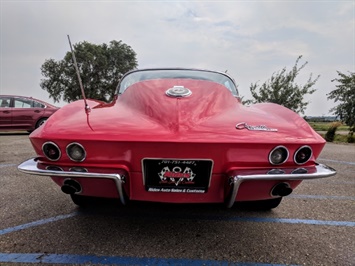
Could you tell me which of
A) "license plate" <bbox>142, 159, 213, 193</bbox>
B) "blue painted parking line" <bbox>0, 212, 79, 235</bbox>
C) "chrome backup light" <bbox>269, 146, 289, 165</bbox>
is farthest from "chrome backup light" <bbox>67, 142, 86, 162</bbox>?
"chrome backup light" <bbox>269, 146, 289, 165</bbox>

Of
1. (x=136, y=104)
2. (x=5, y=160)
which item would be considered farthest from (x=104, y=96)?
(x=136, y=104)

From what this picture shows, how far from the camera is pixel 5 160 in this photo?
5227 millimetres

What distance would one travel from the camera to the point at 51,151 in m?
1.84

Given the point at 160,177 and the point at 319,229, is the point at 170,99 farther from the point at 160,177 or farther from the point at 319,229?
the point at 319,229

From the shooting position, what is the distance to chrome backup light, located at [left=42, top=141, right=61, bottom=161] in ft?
6.01

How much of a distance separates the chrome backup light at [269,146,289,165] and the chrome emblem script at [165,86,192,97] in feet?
2.88

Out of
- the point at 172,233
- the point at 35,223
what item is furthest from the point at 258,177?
the point at 35,223

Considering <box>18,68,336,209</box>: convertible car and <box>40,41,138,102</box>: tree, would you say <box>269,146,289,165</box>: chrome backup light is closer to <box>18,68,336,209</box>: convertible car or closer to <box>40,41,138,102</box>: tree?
<box>18,68,336,209</box>: convertible car

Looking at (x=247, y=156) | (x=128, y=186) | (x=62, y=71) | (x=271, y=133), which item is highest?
(x=62, y=71)

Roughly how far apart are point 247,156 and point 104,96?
30385 millimetres

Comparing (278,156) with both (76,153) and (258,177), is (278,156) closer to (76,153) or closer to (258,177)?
(258,177)

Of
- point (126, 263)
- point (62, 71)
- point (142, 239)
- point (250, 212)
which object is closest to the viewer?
point (126, 263)

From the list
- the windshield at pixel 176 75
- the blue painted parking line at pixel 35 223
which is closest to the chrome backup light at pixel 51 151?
the blue painted parking line at pixel 35 223

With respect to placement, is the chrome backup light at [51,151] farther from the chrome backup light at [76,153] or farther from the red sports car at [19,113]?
the red sports car at [19,113]
